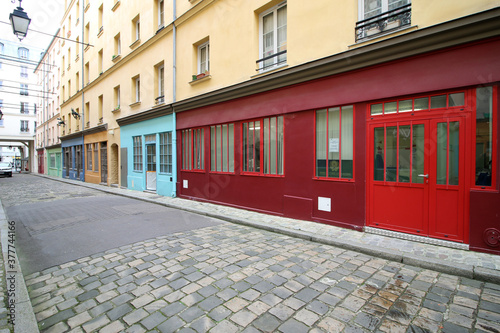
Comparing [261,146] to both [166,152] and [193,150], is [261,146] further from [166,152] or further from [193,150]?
[166,152]

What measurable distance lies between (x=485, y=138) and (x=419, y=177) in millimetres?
1096

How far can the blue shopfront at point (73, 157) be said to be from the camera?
66.8 feet

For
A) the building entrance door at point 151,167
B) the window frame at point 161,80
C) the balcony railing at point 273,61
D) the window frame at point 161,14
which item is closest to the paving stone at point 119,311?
the balcony railing at point 273,61

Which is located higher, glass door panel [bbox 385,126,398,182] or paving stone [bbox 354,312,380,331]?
glass door panel [bbox 385,126,398,182]

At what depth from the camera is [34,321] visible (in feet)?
7.98

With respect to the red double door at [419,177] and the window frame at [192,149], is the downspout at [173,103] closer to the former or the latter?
the window frame at [192,149]

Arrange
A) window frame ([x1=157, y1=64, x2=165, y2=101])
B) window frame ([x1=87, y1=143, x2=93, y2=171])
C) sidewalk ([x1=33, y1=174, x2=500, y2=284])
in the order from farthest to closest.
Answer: window frame ([x1=87, y1=143, x2=93, y2=171]), window frame ([x1=157, y1=64, x2=165, y2=101]), sidewalk ([x1=33, y1=174, x2=500, y2=284])

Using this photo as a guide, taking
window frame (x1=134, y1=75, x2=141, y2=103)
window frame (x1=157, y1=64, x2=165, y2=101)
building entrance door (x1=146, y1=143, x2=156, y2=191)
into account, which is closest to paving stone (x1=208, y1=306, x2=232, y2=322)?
building entrance door (x1=146, y1=143, x2=156, y2=191)

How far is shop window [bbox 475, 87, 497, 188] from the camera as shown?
158 inches

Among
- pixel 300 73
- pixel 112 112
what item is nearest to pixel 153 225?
pixel 300 73

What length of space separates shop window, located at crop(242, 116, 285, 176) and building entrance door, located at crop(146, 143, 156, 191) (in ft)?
19.5

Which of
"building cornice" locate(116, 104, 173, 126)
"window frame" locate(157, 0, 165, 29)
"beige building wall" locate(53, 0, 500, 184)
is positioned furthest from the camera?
"window frame" locate(157, 0, 165, 29)

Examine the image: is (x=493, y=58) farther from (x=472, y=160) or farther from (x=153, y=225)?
(x=153, y=225)

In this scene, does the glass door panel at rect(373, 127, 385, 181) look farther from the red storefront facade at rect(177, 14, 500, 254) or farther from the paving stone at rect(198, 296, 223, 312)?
the paving stone at rect(198, 296, 223, 312)
